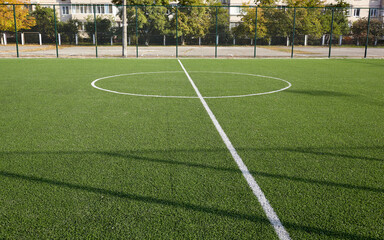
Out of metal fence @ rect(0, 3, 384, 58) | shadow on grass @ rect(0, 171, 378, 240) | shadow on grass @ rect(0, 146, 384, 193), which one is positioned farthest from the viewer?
metal fence @ rect(0, 3, 384, 58)

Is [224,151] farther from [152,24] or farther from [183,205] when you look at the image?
[152,24]

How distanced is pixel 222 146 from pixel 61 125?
2946 mm

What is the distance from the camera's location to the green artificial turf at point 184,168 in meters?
3.00

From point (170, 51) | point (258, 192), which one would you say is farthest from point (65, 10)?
point (258, 192)

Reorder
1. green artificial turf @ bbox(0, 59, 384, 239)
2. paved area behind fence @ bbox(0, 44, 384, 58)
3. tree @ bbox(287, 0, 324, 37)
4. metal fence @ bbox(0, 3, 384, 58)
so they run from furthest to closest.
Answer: tree @ bbox(287, 0, 324, 37) → metal fence @ bbox(0, 3, 384, 58) → paved area behind fence @ bbox(0, 44, 384, 58) → green artificial turf @ bbox(0, 59, 384, 239)

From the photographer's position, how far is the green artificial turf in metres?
3.00

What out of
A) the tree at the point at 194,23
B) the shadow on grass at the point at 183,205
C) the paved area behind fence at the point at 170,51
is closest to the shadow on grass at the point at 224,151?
the shadow on grass at the point at 183,205

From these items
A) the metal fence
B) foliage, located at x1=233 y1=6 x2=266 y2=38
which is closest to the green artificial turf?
the metal fence

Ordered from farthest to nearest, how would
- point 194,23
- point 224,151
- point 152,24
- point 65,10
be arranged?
point 65,10 < point 152,24 < point 194,23 < point 224,151

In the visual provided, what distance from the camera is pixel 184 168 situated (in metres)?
4.20

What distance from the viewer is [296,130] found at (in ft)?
19.5

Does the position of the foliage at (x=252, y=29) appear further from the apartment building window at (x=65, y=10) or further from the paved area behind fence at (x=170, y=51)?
the apartment building window at (x=65, y=10)

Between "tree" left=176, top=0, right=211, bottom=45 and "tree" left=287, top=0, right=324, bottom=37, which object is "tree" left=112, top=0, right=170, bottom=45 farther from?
"tree" left=287, top=0, right=324, bottom=37

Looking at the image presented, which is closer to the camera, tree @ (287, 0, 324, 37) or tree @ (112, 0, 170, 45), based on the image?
tree @ (112, 0, 170, 45)
